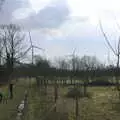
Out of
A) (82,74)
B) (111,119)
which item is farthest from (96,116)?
(82,74)

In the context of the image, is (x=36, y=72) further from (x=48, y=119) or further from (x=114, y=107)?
(x=48, y=119)

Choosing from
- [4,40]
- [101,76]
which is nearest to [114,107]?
[101,76]

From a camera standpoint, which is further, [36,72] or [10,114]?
[36,72]

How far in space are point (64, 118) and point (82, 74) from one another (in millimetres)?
28146

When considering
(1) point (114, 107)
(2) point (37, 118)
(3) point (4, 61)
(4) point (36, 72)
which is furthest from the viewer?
(3) point (4, 61)

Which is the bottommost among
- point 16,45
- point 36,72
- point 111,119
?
point 111,119

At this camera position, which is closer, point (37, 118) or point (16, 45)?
point (37, 118)

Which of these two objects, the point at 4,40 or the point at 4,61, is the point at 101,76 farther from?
the point at 4,40

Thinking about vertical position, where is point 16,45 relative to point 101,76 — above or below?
above

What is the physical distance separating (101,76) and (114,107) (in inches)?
1390

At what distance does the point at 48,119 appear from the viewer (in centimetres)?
1364

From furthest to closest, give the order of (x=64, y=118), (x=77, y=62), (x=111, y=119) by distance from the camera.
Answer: (x=77, y=62) < (x=111, y=119) < (x=64, y=118)

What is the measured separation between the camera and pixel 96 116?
55.6ft

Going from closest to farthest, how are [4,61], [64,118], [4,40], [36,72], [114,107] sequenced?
[64,118] → [114,107] → [36,72] → [4,61] → [4,40]
